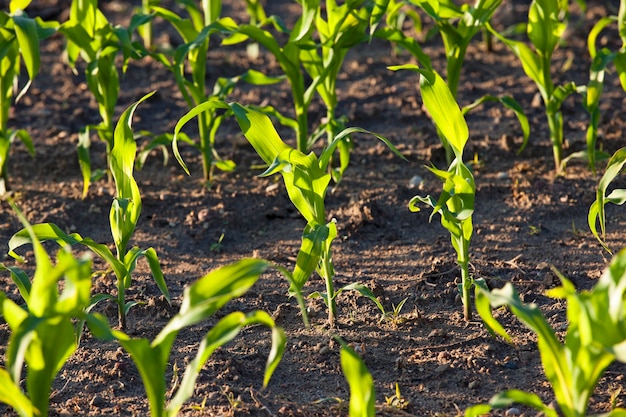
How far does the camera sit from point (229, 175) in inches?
186

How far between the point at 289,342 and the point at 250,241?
100 centimetres

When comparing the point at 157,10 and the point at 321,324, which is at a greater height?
the point at 157,10

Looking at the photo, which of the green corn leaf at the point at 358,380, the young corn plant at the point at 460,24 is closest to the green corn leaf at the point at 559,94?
the young corn plant at the point at 460,24

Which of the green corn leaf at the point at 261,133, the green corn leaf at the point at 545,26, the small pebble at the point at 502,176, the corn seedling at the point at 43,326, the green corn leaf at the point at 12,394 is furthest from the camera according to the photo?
the small pebble at the point at 502,176

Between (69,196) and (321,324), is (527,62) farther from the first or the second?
(69,196)

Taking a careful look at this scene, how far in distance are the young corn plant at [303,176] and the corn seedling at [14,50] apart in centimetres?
98

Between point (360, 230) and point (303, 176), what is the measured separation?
44.8 inches

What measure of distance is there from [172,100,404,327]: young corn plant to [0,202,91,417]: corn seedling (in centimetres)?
84

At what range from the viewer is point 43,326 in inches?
87.3

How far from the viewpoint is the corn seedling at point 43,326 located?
2057 millimetres

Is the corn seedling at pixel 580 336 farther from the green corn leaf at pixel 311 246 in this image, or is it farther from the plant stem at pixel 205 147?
the plant stem at pixel 205 147

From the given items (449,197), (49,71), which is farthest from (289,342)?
(49,71)

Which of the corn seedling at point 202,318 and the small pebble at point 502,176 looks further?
the small pebble at point 502,176

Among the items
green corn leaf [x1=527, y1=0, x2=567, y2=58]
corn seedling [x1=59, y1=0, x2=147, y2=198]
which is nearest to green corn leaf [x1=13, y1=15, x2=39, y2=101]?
corn seedling [x1=59, y1=0, x2=147, y2=198]
